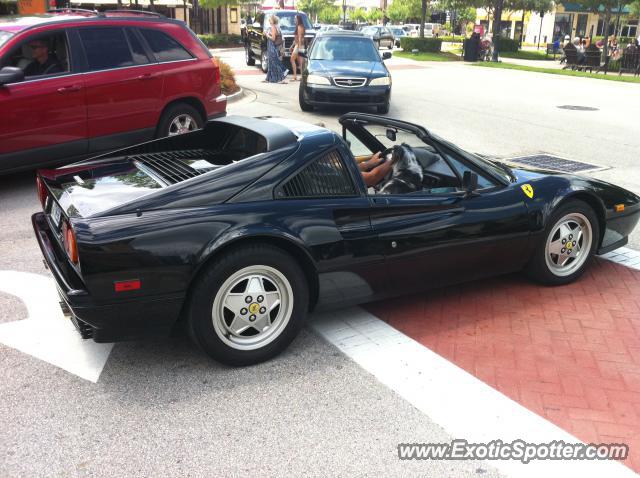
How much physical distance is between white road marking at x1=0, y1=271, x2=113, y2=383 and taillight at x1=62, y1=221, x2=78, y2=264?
Answer: 69 cm

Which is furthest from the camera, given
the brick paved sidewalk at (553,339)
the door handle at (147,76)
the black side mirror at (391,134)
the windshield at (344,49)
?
the windshield at (344,49)

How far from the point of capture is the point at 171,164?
4.01m

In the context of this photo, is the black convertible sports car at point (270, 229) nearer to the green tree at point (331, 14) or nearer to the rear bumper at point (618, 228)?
the rear bumper at point (618, 228)

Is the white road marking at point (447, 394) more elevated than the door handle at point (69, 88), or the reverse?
the door handle at point (69, 88)

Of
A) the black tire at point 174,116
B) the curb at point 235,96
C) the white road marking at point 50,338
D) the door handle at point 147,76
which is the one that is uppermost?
the door handle at point 147,76

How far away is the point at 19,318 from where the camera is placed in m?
4.21

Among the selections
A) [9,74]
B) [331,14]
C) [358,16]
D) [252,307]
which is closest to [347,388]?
[252,307]

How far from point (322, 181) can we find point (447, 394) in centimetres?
141

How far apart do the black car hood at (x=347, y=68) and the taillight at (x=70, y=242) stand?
392 inches

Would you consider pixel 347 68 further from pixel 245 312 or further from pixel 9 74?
pixel 245 312

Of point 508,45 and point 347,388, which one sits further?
point 508,45

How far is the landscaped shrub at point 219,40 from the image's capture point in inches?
1532

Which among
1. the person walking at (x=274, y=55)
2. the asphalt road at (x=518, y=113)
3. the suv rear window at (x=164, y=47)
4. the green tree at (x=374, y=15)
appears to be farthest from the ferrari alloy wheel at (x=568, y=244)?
the green tree at (x=374, y=15)

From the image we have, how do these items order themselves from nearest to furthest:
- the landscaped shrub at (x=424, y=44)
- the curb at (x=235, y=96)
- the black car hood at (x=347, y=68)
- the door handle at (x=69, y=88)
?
the door handle at (x=69, y=88) → the black car hood at (x=347, y=68) → the curb at (x=235, y=96) → the landscaped shrub at (x=424, y=44)
